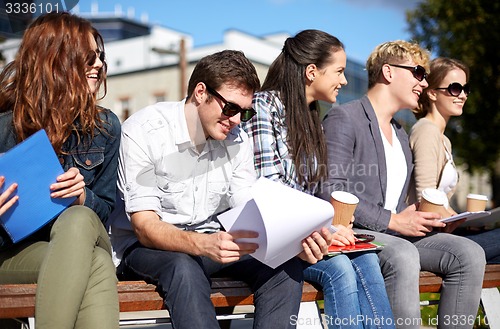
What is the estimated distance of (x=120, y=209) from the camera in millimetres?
3424

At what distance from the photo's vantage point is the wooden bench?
2.76m

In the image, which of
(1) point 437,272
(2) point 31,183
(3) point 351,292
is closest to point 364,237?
(3) point 351,292

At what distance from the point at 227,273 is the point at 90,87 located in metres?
1.12

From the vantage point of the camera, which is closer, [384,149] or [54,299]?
[54,299]

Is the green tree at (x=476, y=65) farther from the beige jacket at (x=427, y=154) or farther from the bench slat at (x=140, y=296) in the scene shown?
the bench slat at (x=140, y=296)

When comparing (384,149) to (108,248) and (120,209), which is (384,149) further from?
(108,248)

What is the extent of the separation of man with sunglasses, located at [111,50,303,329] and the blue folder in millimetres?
439

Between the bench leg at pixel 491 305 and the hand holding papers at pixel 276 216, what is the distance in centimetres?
157

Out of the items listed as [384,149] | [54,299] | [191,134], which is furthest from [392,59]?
[54,299]

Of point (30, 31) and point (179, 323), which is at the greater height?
point (30, 31)

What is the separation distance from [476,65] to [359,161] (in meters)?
11.5

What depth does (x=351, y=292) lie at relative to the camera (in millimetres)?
3336

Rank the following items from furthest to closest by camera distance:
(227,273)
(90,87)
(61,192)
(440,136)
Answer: (440,136) < (227,273) < (90,87) < (61,192)

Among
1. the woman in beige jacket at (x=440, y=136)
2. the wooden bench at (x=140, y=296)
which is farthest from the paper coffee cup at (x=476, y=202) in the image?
the wooden bench at (x=140, y=296)
